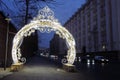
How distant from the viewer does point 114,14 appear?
8031 cm

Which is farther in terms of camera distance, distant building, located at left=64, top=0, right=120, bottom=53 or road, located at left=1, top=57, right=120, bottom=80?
distant building, located at left=64, top=0, right=120, bottom=53

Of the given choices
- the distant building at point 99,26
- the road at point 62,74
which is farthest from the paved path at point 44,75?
the distant building at point 99,26

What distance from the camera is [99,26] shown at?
313 feet

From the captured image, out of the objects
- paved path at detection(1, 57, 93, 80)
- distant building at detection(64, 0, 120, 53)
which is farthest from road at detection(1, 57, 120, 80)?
distant building at detection(64, 0, 120, 53)

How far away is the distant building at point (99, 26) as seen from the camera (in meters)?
79.8

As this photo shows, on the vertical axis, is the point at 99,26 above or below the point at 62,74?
above

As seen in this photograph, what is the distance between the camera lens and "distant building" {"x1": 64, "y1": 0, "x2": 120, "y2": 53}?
7975cm

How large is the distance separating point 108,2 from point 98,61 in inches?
1004

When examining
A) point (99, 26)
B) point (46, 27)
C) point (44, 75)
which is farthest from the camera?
point (99, 26)


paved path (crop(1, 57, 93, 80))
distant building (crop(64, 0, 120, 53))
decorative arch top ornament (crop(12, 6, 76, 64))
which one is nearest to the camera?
paved path (crop(1, 57, 93, 80))

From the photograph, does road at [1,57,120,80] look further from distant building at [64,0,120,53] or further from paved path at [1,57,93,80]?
distant building at [64,0,120,53]

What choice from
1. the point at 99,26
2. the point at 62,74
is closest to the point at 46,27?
the point at 62,74

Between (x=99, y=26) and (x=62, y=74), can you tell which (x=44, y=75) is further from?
(x=99, y=26)

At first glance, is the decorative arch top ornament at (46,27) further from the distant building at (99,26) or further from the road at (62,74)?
the distant building at (99,26)
